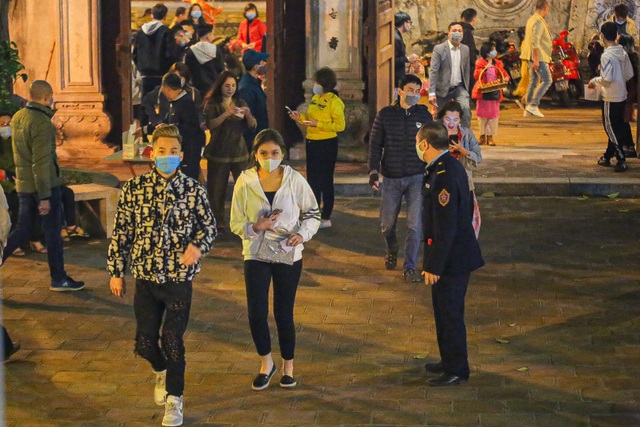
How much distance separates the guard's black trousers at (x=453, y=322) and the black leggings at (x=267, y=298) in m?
0.90

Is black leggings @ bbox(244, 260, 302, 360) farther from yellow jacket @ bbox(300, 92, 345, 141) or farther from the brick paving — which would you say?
yellow jacket @ bbox(300, 92, 345, 141)

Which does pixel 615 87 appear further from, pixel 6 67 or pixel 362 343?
pixel 362 343

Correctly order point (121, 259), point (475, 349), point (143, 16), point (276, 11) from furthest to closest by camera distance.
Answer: point (143, 16) → point (276, 11) → point (475, 349) → point (121, 259)

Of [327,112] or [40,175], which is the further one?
[327,112]

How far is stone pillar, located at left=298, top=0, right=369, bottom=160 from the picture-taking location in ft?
54.3

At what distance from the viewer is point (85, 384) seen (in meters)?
8.31

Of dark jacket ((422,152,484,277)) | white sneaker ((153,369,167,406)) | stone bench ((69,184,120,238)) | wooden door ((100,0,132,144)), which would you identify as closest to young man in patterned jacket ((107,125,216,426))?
white sneaker ((153,369,167,406))

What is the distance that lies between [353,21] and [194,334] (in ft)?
25.9

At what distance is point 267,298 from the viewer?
26.5ft

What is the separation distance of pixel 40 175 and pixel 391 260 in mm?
3000

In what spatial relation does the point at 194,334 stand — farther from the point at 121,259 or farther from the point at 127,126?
the point at 127,126

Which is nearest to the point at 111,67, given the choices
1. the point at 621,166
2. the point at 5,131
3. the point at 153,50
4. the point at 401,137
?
the point at 153,50

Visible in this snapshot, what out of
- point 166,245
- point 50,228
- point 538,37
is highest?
point 538,37

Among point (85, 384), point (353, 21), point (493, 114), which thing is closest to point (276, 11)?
point (353, 21)
